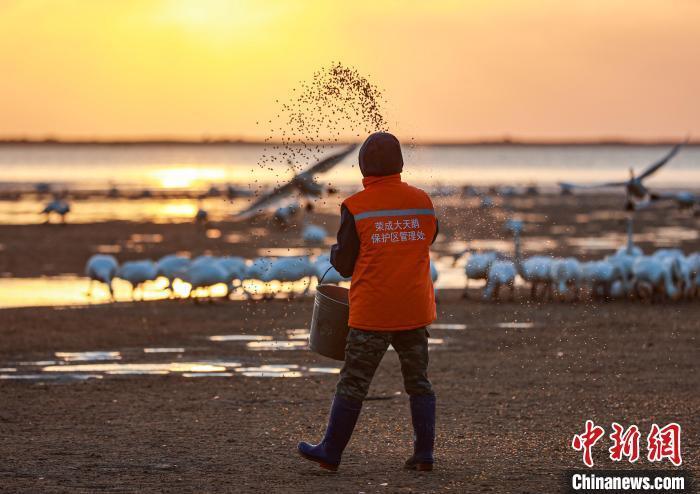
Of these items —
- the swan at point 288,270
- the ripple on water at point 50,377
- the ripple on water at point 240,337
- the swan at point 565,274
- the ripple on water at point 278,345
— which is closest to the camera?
the ripple on water at point 50,377

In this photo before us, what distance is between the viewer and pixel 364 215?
7.70 m

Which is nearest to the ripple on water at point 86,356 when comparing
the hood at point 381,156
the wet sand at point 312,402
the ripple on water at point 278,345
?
the wet sand at point 312,402

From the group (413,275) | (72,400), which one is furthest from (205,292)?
(413,275)

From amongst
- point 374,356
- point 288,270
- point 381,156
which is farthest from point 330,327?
point 288,270

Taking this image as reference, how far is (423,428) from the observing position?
311 inches

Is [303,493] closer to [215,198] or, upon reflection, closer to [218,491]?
[218,491]

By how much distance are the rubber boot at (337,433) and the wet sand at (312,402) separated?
0.13 metres

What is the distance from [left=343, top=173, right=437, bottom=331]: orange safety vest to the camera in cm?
769

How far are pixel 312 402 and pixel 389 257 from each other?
3698mm

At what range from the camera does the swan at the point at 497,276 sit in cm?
2039

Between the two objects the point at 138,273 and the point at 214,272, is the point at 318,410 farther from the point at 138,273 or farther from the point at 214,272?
the point at 138,273

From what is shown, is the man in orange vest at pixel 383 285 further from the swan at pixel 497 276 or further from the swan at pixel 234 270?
the swan at pixel 234 270

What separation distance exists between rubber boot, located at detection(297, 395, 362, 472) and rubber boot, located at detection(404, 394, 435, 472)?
38 centimetres

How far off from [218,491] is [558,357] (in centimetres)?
741
